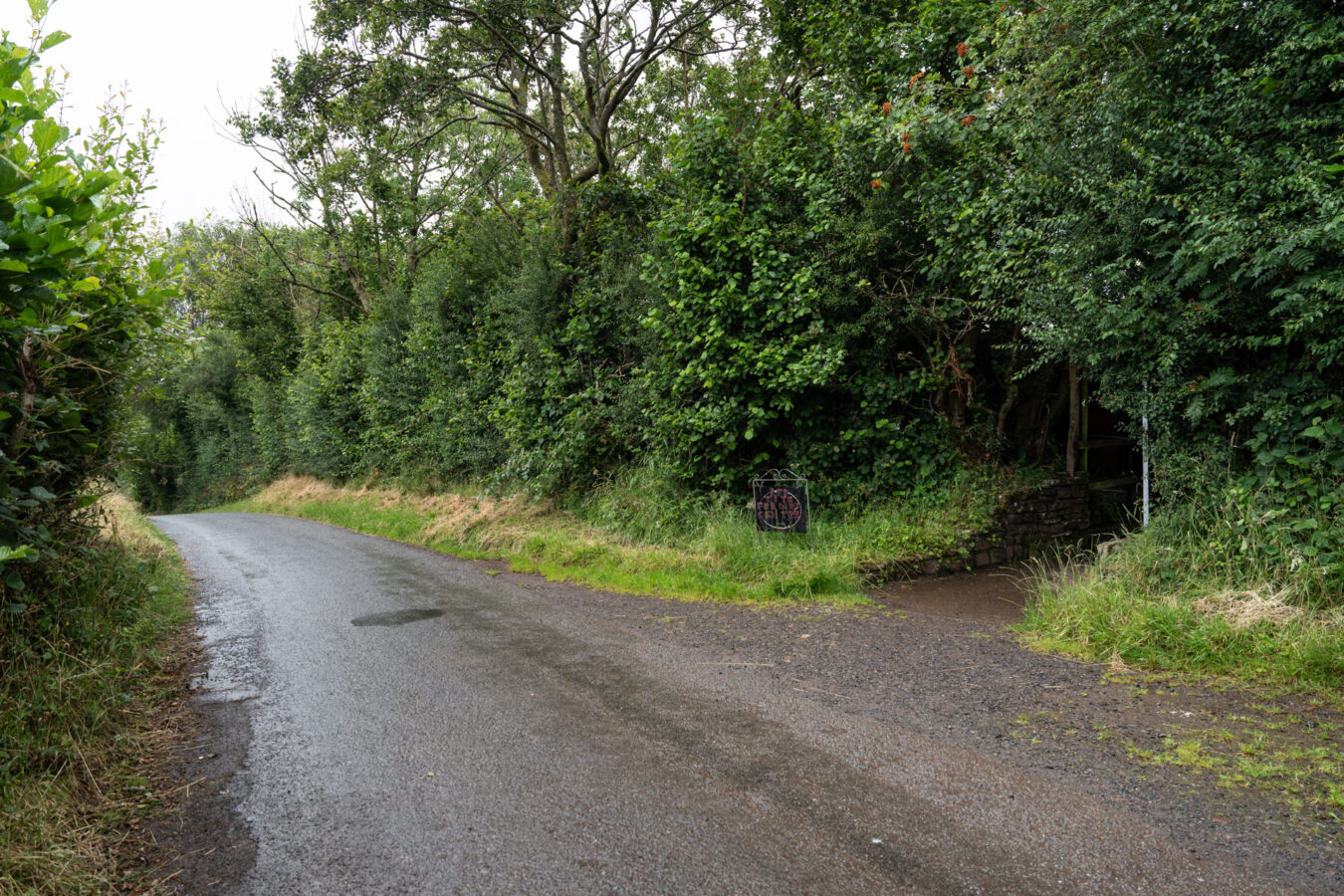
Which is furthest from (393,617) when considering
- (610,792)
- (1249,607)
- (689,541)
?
(1249,607)

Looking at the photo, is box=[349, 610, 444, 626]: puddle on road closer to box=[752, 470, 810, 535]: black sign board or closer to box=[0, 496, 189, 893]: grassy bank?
box=[0, 496, 189, 893]: grassy bank

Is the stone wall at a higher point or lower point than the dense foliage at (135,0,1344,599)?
lower

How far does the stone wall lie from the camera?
28.6 feet

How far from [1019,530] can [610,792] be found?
8100mm

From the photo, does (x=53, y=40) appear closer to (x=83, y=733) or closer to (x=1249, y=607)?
(x=83, y=733)

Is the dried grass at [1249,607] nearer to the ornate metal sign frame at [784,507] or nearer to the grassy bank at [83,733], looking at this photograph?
the ornate metal sign frame at [784,507]

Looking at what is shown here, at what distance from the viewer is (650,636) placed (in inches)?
252

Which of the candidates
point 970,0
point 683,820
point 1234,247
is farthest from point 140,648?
point 970,0

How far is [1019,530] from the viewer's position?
9.84 metres

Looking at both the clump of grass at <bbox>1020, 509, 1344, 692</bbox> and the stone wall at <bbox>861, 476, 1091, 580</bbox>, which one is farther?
the stone wall at <bbox>861, 476, 1091, 580</bbox>

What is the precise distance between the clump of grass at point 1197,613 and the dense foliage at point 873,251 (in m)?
0.24

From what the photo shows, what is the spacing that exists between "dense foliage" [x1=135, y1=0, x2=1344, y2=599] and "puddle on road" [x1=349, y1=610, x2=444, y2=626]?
162 inches

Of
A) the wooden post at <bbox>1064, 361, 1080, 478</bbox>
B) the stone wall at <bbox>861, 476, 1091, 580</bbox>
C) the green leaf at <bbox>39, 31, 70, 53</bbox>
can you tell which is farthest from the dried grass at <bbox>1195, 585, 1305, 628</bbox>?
the green leaf at <bbox>39, 31, 70, 53</bbox>

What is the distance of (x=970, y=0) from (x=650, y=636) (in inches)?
343
